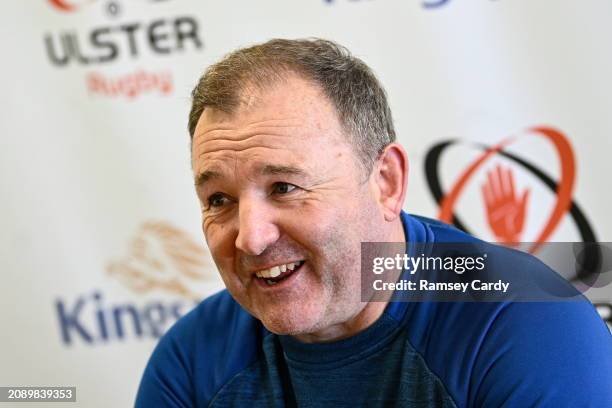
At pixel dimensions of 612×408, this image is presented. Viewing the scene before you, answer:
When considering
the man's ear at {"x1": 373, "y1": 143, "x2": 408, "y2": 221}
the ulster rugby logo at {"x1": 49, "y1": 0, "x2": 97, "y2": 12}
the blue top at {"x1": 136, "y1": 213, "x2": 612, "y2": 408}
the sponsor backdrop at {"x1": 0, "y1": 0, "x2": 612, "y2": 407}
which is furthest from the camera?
the ulster rugby logo at {"x1": 49, "y1": 0, "x2": 97, "y2": 12}

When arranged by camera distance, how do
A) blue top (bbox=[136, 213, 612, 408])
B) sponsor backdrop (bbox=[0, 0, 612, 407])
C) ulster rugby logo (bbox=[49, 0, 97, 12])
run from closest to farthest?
blue top (bbox=[136, 213, 612, 408]) < sponsor backdrop (bbox=[0, 0, 612, 407]) < ulster rugby logo (bbox=[49, 0, 97, 12])

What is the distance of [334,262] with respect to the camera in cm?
111

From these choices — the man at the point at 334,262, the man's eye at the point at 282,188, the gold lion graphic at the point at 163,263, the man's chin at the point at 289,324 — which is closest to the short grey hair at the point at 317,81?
the man at the point at 334,262

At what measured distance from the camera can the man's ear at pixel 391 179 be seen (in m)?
1.19

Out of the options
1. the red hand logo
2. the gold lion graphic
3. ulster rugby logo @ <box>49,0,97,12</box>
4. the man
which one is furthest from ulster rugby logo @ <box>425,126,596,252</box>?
ulster rugby logo @ <box>49,0,97,12</box>

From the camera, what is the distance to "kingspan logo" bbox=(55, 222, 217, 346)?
222cm

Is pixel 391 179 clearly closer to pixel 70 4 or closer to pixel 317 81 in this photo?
pixel 317 81

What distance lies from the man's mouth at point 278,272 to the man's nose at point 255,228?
4cm

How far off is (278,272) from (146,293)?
1.23 m

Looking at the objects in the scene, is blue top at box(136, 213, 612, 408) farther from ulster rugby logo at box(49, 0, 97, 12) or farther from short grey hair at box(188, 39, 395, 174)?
ulster rugby logo at box(49, 0, 97, 12)

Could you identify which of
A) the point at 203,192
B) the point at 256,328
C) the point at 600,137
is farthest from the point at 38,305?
the point at 600,137

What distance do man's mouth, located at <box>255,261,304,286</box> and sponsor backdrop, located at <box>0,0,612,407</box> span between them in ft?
3.37

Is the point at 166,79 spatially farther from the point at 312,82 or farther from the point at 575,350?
the point at 575,350

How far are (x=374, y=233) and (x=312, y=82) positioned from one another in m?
0.23
